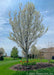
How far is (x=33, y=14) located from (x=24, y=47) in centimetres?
321

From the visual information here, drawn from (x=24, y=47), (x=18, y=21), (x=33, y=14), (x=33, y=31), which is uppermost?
(x=33, y=14)

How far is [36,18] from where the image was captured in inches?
402

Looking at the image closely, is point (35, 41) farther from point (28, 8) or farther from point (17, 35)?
point (28, 8)

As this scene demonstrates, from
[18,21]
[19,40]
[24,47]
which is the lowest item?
[24,47]

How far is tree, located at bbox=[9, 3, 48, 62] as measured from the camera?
32.5ft

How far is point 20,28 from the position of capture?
994 centimetres

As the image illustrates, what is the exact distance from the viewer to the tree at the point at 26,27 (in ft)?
32.5

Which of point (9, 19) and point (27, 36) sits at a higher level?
point (9, 19)

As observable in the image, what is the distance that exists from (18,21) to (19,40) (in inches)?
68.6

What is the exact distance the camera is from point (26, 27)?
32.9 feet

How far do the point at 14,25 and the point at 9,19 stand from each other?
907mm

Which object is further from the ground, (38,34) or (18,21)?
(18,21)

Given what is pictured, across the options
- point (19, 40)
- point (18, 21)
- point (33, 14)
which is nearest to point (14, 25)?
point (18, 21)

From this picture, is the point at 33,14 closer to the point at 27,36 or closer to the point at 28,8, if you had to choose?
the point at 28,8
